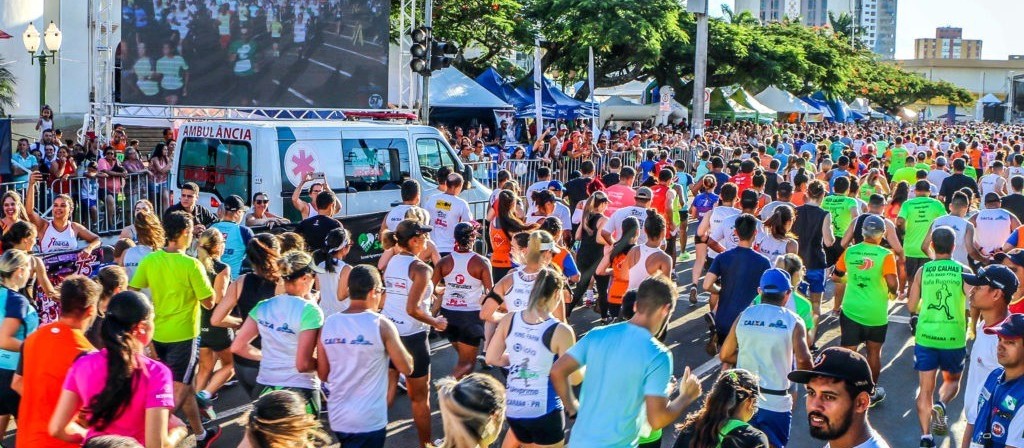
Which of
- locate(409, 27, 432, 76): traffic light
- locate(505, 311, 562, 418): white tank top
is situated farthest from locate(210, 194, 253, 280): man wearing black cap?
locate(409, 27, 432, 76): traffic light

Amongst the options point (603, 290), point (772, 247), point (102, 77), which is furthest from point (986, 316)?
point (102, 77)

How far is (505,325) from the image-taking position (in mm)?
6445

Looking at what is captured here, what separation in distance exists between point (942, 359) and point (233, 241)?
18.7 feet

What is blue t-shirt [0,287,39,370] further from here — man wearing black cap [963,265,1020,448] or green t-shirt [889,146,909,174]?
green t-shirt [889,146,909,174]

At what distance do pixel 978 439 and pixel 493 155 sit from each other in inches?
720

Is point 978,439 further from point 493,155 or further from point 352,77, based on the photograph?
point 493,155

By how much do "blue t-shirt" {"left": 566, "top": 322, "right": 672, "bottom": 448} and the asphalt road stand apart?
3082 millimetres

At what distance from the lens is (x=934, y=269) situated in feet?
27.5

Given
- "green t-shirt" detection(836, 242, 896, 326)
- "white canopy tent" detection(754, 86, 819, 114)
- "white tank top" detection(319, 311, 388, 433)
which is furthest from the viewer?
"white canopy tent" detection(754, 86, 819, 114)

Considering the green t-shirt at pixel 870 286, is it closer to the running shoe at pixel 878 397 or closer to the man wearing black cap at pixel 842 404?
the running shoe at pixel 878 397

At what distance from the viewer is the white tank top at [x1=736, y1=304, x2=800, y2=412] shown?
6723mm

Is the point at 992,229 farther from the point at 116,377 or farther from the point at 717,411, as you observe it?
the point at 116,377

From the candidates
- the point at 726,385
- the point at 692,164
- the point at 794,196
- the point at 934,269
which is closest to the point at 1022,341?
the point at 726,385

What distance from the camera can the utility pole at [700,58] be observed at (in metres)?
26.2
